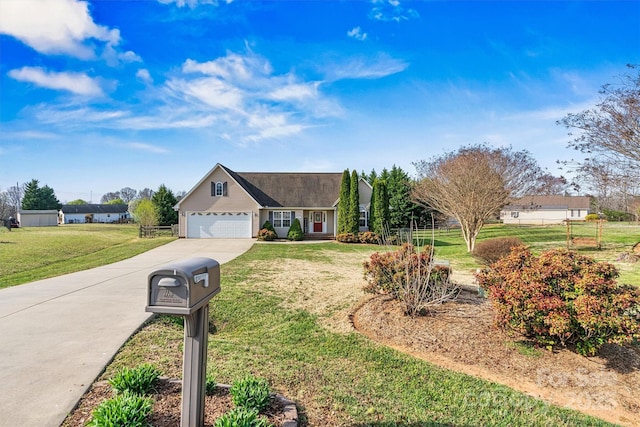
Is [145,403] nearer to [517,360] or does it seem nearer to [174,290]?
[174,290]

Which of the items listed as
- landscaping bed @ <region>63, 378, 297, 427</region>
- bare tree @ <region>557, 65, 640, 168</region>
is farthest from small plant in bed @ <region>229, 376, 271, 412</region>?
bare tree @ <region>557, 65, 640, 168</region>

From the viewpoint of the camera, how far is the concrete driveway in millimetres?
3332

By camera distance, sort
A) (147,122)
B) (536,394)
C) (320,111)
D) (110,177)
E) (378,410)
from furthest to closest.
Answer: (110,177) < (147,122) < (320,111) < (536,394) < (378,410)

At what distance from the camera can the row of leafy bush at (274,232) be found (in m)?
25.4

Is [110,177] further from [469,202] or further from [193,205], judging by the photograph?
[469,202]

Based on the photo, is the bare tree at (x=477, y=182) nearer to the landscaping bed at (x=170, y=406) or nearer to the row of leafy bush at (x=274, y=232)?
the row of leafy bush at (x=274, y=232)

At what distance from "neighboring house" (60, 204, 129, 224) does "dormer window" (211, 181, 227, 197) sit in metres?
51.2

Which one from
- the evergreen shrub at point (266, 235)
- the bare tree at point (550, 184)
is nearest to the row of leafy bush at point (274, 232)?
the evergreen shrub at point (266, 235)

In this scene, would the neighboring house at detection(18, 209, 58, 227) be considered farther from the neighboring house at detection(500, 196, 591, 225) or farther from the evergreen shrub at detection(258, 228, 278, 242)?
the neighboring house at detection(500, 196, 591, 225)

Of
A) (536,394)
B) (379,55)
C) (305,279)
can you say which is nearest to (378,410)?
(536,394)

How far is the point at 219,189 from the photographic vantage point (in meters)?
26.6

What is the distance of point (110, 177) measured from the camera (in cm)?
2991

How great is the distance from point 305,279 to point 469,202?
13.4 m

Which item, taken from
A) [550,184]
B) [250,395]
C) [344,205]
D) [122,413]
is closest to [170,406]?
[122,413]
